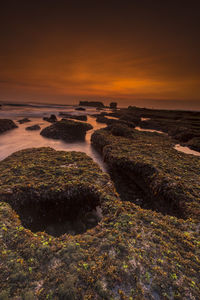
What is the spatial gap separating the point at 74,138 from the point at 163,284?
38.1 ft

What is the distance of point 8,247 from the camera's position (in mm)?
2572

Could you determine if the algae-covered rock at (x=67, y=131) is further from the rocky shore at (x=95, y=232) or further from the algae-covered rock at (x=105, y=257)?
the algae-covered rock at (x=105, y=257)

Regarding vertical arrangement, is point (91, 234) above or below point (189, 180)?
below

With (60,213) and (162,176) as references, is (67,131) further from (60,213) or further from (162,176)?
(162,176)

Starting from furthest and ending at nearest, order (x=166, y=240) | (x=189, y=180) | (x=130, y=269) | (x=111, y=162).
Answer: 1. (x=111, y=162)
2. (x=189, y=180)
3. (x=166, y=240)
4. (x=130, y=269)

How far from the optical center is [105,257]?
2.49 meters

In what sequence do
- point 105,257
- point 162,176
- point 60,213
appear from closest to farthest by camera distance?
point 105,257
point 60,213
point 162,176

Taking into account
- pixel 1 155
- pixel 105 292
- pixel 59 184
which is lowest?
pixel 1 155

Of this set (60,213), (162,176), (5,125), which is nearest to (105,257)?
(60,213)

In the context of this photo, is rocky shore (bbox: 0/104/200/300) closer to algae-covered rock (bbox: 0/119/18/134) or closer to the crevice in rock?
the crevice in rock

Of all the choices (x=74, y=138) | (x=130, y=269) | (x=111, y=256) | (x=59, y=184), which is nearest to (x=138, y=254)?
(x=130, y=269)

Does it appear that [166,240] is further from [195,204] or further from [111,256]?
[195,204]

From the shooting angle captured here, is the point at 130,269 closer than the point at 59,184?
Yes

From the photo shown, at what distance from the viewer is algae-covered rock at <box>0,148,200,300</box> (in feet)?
6.87
